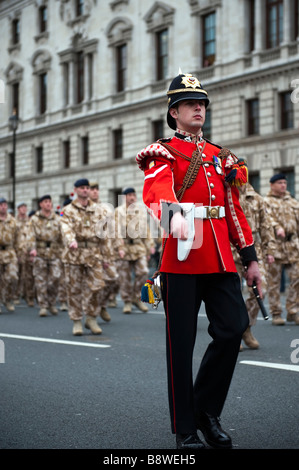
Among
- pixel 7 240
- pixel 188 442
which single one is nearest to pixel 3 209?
pixel 7 240

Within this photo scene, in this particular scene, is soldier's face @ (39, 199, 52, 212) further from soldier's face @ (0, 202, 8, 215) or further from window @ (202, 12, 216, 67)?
window @ (202, 12, 216, 67)

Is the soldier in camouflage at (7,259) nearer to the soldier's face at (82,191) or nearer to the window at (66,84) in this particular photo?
the soldier's face at (82,191)

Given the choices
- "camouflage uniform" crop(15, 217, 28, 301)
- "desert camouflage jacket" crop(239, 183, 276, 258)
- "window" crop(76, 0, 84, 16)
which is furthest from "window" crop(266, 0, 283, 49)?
"desert camouflage jacket" crop(239, 183, 276, 258)

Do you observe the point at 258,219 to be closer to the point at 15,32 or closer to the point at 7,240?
the point at 7,240

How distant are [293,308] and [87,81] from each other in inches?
1308

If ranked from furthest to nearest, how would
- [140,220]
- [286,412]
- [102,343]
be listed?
[140,220] → [102,343] → [286,412]

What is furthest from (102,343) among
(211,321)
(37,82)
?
(37,82)

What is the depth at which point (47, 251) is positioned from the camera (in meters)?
14.1

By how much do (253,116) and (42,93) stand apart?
62.4ft

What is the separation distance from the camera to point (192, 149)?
4.34m

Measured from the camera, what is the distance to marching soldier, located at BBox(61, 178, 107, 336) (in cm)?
1007

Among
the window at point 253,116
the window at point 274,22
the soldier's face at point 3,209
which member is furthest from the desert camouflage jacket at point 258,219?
the window at point 274,22

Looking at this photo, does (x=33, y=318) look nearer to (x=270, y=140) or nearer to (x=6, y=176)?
(x=270, y=140)

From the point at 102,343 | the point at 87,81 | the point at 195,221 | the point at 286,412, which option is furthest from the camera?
the point at 87,81
